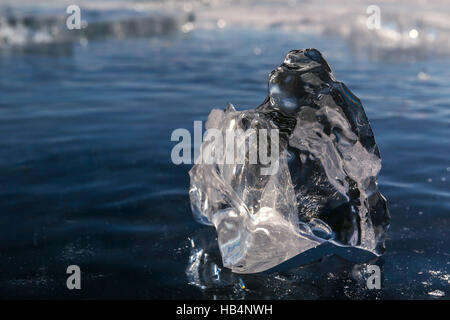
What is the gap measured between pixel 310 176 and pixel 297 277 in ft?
1.93

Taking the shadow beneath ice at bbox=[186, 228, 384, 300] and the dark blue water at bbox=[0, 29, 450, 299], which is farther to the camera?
the dark blue water at bbox=[0, 29, 450, 299]

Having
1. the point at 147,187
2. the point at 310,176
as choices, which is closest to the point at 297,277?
the point at 310,176

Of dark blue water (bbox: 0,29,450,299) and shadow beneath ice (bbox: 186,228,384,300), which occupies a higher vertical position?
dark blue water (bbox: 0,29,450,299)

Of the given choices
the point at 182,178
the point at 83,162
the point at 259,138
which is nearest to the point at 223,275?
the point at 259,138

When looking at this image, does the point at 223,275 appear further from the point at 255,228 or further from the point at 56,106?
the point at 56,106

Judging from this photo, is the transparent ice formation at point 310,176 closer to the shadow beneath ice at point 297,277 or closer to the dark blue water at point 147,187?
the shadow beneath ice at point 297,277

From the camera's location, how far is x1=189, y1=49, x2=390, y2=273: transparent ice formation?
240cm

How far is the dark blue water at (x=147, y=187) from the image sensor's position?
7.09ft

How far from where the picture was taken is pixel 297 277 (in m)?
2.18

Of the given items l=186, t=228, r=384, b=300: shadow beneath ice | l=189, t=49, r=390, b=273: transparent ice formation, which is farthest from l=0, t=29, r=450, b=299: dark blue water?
l=189, t=49, r=390, b=273: transparent ice formation

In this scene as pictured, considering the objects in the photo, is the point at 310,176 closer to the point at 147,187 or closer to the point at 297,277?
the point at 297,277

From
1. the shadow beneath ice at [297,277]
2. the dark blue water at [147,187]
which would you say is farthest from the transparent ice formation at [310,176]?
the dark blue water at [147,187]

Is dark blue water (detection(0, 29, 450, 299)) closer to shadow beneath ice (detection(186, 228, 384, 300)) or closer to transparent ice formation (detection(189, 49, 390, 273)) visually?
shadow beneath ice (detection(186, 228, 384, 300))
